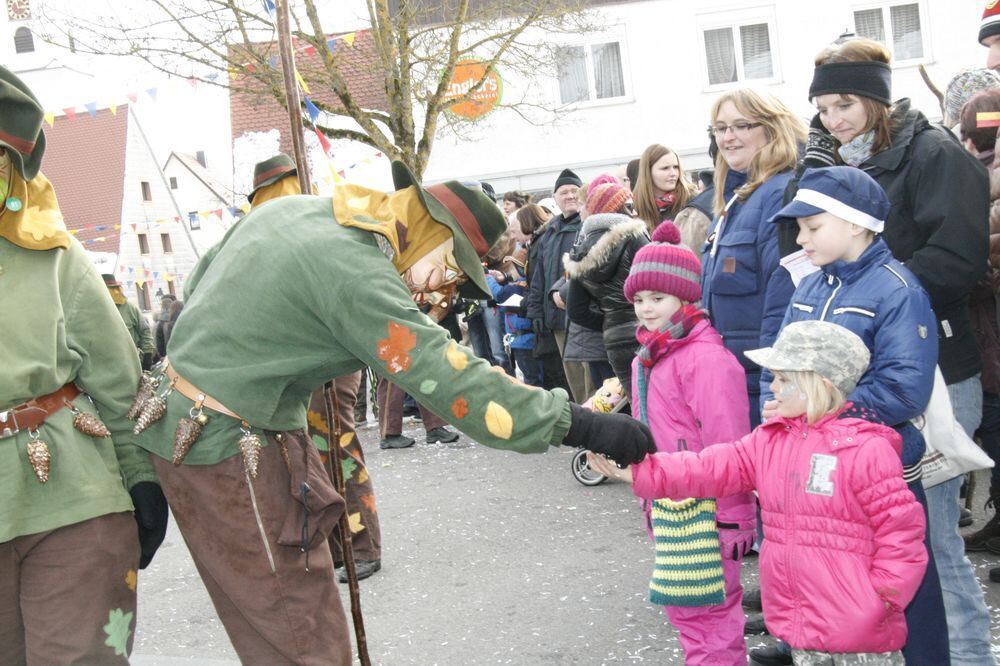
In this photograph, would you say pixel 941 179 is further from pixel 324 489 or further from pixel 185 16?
pixel 185 16

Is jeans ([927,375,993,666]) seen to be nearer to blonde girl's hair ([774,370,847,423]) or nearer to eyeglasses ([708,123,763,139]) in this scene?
blonde girl's hair ([774,370,847,423])

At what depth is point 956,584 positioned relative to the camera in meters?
3.27

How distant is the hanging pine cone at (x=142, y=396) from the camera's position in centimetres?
296

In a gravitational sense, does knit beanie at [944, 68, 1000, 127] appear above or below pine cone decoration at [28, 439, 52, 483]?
above

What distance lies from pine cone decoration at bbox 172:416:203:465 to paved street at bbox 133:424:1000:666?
73.1 inches

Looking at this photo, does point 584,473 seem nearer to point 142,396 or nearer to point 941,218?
point 941,218

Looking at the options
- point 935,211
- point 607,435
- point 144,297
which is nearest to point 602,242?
point 935,211

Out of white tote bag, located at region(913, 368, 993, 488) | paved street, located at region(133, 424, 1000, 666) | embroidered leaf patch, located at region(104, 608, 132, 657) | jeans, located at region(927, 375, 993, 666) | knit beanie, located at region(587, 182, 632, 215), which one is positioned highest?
knit beanie, located at region(587, 182, 632, 215)

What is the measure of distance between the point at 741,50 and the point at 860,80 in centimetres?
1761

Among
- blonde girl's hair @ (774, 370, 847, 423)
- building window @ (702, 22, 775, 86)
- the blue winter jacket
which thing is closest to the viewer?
blonde girl's hair @ (774, 370, 847, 423)

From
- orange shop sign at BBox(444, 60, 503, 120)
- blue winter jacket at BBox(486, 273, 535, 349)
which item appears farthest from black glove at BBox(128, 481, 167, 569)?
orange shop sign at BBox(444, 60, 503, 120)

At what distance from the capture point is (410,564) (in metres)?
5.60

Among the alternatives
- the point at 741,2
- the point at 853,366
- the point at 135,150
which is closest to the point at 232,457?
the point at 853,366

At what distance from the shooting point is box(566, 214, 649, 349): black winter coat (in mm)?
5914
